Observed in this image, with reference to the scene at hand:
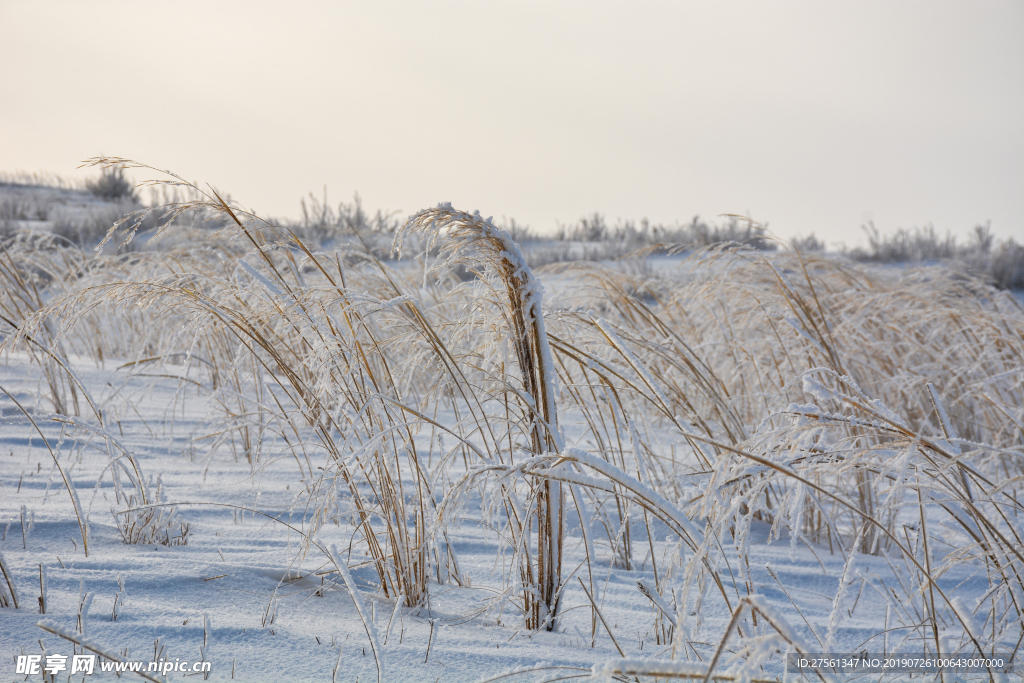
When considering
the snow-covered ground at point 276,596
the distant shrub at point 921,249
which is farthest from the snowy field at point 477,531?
the distant shrub at point 921,249

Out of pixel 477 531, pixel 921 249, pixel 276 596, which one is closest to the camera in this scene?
pixel 276 596

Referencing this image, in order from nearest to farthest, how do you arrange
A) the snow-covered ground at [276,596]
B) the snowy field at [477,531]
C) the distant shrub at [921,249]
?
the snowy field at [477,531], the snow-covered ground at [276,596], the distant shrub at [921,249]

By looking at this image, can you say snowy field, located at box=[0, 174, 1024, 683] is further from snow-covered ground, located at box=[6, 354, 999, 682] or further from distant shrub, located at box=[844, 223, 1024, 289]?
distant shrub, located at box=[844, 223, 1024, 289]

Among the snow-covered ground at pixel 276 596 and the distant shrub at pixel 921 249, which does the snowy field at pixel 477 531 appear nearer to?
the snow-covered ground at pixel 276 596

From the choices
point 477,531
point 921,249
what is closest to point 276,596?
point 477,531

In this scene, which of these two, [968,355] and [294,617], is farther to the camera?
[968,355]

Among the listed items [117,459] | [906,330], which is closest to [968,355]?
[906,330]

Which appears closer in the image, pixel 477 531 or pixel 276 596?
pixel 276 596

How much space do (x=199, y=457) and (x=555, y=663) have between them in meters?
1.82

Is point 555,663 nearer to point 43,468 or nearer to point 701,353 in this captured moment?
point 43,468

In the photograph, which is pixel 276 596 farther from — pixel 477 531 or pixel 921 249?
pixel 921 249

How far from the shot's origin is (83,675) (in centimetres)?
102

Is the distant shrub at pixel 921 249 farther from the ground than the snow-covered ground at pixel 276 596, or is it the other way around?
the distant shrub at pixel 921 249

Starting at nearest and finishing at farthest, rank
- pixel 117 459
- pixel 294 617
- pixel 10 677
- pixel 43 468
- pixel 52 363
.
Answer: pixel 10 677 < pixel 294 617 < pixel 117 459 < pixel 43 468 < pixel 52 363
